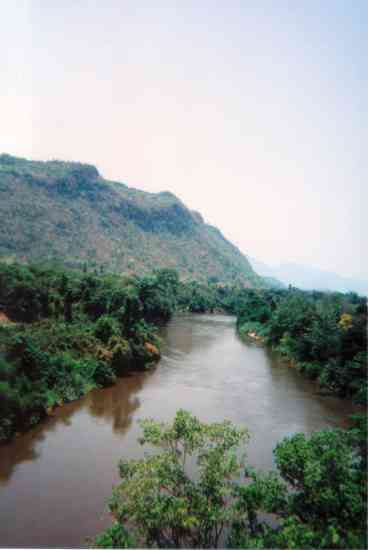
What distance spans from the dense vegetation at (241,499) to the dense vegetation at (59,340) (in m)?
11.5

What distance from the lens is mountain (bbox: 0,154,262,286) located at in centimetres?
9862

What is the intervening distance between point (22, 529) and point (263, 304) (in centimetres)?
5420

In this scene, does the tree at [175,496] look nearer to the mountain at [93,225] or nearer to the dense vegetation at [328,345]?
the dense vegetation at [328,345]

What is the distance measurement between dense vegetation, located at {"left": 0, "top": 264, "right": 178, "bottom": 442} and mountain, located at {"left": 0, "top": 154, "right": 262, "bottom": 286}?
44831 millimetres

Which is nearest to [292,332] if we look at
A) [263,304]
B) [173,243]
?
[263,304]

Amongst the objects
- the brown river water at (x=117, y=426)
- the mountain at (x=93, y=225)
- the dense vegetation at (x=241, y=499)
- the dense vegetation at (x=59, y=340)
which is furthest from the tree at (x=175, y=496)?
the mountain at (x=93, y=225)

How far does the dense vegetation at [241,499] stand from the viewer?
8680 millimetres

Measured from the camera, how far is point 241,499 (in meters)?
10.3

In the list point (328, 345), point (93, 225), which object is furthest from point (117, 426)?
point (93, 225)

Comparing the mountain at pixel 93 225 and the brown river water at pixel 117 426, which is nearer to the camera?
the brown river water at pixel 117 426

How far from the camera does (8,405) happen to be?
1922 cm

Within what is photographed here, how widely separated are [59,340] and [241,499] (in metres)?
20.9

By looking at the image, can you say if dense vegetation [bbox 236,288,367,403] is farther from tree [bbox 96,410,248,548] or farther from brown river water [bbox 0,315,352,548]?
tree [bbox 96,410,248,548]

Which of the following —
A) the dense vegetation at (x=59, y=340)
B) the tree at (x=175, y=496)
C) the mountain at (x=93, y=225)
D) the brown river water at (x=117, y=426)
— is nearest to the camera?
the tree at (x=175, y=496)
